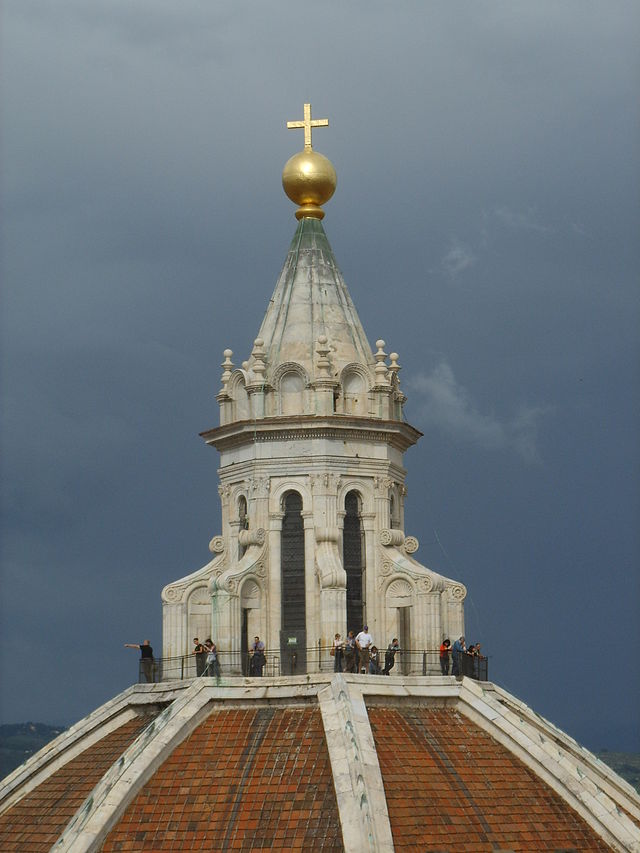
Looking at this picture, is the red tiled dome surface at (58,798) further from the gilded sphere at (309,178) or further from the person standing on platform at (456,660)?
the gilded sphere at (309,178)

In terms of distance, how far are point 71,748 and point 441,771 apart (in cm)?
1109

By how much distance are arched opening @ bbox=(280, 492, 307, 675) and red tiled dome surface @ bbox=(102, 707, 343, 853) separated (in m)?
3.25

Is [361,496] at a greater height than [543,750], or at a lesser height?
greater

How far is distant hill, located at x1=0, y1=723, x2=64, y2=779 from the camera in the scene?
137 m

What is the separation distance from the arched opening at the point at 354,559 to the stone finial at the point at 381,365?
3.13 m


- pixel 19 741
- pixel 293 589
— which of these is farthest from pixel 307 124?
pixel 19 741

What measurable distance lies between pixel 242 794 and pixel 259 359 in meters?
12.8

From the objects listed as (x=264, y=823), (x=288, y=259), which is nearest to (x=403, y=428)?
(x=288, y=259)

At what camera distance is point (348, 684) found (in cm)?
4984

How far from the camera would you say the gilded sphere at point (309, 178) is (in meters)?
56.5

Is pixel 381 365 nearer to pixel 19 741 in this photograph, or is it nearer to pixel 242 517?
pixel 242 517

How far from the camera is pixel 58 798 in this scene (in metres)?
51.7

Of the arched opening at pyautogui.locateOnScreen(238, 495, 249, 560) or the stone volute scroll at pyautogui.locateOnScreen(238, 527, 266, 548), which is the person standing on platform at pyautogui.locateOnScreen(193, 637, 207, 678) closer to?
the stone volute scroll at pyautogui.locateOnScreen(238, 527, 266, 548)

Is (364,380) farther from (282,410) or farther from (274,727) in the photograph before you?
(274,727)
